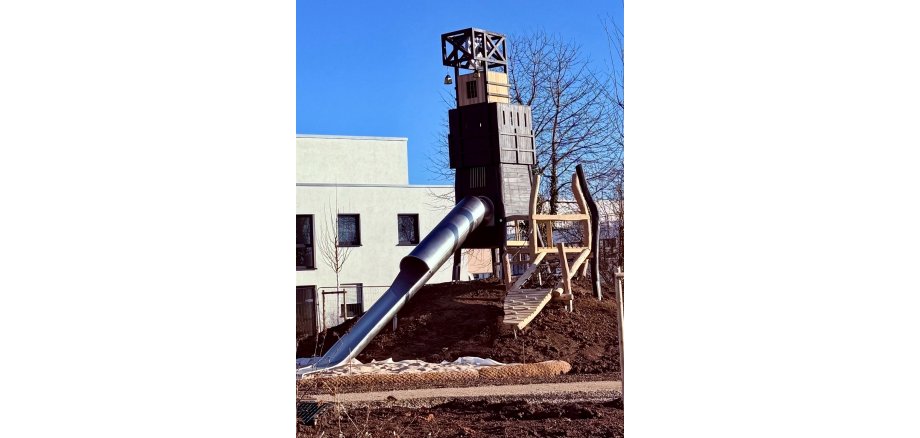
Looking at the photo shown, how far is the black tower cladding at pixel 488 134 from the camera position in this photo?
33.8 ft

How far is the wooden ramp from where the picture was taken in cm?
986

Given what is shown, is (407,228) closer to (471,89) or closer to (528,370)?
(471,89)

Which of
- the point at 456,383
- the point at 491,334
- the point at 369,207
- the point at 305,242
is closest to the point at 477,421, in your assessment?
the point at 456,383

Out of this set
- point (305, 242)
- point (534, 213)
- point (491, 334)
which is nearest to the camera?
point (534, 213)

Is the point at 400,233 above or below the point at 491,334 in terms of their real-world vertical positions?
above

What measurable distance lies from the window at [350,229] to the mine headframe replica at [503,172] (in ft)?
26.1

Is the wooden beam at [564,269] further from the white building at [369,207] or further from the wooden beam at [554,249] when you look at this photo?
the white building at [369,207]

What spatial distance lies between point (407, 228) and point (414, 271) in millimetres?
9634

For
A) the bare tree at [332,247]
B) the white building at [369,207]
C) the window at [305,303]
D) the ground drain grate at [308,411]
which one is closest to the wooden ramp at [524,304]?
the bare tree at [332,247]

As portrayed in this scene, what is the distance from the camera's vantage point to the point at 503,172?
10.4m
